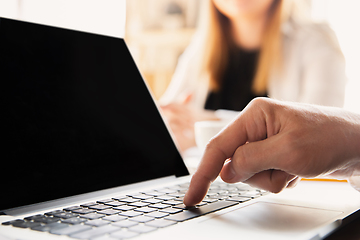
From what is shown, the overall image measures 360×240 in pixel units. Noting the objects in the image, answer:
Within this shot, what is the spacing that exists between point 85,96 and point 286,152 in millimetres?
310

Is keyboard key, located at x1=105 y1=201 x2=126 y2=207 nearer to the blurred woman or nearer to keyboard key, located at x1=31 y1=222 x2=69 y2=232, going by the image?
keyboard key, located at x1=31 y1=222 x2=69 y2=232

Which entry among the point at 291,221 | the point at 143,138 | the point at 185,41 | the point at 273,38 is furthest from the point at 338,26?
the point at 291,221

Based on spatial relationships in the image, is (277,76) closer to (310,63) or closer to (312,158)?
(310,63)

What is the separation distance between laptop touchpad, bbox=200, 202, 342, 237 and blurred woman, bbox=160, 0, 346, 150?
3.87 ft

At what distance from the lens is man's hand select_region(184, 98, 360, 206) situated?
0.38 m

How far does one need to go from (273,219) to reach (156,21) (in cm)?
252

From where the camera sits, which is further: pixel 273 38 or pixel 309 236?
pixel 273 38

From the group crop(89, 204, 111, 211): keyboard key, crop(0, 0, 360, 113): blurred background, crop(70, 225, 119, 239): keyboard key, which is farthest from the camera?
crop(0, 0, 360, 113): blurred background

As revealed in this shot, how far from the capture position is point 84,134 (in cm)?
48

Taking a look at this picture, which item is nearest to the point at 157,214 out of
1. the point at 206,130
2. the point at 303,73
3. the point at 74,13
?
the point at 206,130

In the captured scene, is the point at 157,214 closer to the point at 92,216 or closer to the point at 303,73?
the point at 92,216

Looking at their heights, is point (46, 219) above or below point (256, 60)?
below

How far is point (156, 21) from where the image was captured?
268 cm

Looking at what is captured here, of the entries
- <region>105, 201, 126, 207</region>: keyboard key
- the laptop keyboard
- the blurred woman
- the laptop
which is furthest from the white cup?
the blurred woman
